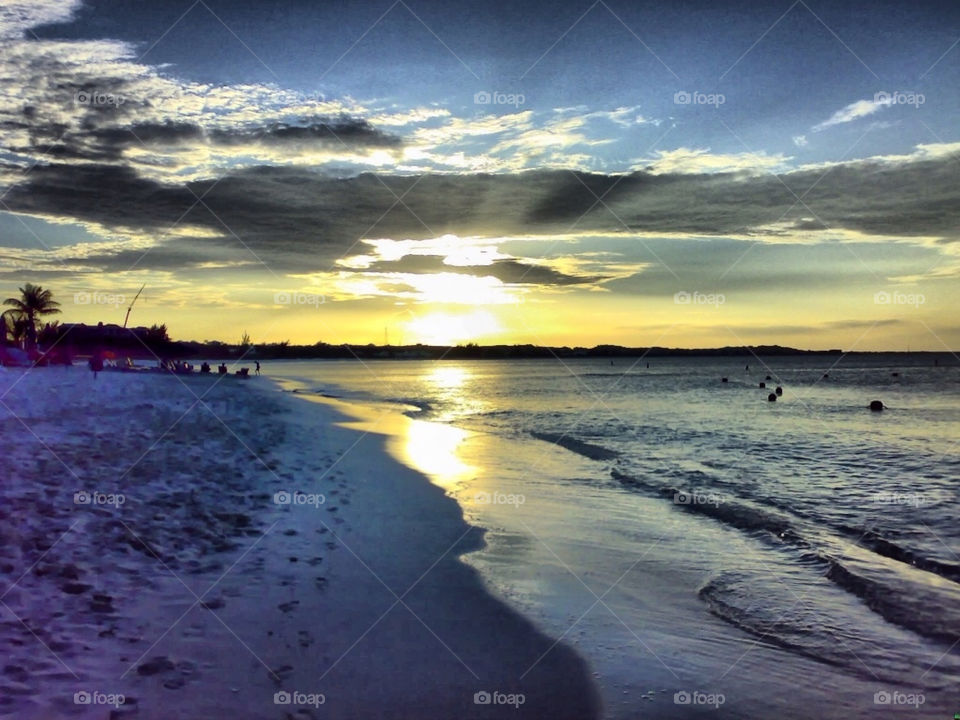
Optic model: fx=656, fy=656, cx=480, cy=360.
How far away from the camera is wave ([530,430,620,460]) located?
2102 centimetres

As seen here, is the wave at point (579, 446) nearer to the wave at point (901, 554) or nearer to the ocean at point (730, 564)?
the ocean at point (730, 564)

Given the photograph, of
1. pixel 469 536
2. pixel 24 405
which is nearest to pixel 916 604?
pixel 469 536

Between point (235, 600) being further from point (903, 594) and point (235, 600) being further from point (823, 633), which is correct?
point (903, 594)

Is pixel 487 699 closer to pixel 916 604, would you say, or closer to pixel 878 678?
pixel 878 678

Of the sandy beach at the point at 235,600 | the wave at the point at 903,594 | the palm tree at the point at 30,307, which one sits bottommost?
the wave at the point at 903,594

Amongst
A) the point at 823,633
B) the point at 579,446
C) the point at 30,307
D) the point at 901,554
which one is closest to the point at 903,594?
the point at 901,554

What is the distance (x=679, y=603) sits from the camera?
808 cm

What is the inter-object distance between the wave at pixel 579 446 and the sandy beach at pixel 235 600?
30.8 ft

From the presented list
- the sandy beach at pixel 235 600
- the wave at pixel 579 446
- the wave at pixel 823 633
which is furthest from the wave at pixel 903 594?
the wave at pixel 579 446

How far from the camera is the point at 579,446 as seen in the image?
76.1ft

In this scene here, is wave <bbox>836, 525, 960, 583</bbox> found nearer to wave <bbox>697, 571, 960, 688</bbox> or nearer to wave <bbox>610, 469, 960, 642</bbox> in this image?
wave <bbox>610, 469, 960, 642</bbox>

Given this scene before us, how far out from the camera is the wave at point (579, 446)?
68.9ft

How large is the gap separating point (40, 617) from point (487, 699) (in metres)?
4.02

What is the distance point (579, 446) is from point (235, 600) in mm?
17452
